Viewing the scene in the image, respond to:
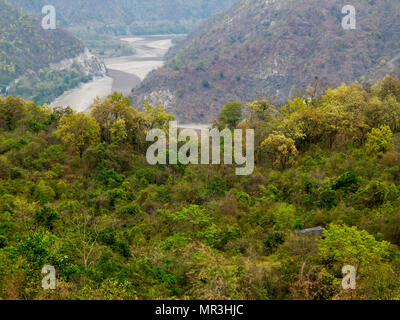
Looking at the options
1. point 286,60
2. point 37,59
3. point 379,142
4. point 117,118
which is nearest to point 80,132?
point 117,118

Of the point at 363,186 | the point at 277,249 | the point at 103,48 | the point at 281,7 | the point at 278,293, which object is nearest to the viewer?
the point at 278,293

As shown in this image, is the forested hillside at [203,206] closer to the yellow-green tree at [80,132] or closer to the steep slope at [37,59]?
the yellow-green tree at [80,132]

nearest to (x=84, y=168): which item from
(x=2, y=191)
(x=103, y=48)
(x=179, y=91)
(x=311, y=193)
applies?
(x=2, y=191)

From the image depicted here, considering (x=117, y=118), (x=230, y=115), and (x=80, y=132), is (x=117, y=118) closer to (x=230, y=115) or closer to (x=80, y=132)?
(x=80, y=132)

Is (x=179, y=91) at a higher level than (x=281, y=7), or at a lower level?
lower

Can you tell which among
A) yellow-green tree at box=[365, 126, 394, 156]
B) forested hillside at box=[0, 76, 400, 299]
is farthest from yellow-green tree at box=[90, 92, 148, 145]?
yellow-green tree at box=[365, 126, 394, 156]

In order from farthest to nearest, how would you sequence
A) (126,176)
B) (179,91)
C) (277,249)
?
(179,91)
(126,176)
(277,249)

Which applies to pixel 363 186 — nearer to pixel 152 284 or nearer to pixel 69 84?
pixel 152 284
